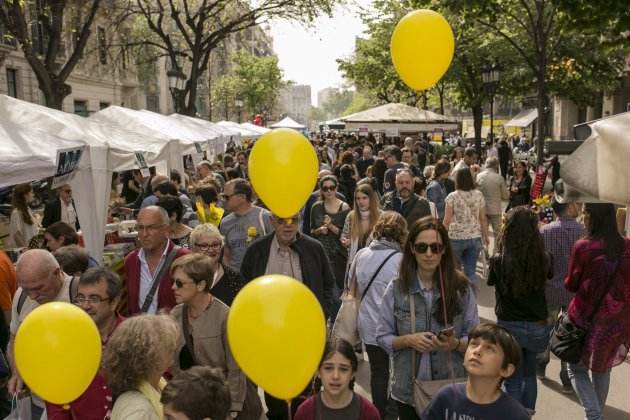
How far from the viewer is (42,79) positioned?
1297 centimetres

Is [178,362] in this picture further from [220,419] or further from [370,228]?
[370,228]

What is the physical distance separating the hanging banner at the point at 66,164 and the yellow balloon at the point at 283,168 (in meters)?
2.79

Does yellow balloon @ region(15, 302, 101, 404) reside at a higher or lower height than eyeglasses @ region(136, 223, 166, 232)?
lower

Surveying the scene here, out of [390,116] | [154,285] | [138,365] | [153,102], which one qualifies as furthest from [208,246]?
[153,102]

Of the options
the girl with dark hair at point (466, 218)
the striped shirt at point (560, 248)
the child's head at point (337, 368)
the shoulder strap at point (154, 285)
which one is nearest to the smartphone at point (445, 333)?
the child's head at point (337, 368)

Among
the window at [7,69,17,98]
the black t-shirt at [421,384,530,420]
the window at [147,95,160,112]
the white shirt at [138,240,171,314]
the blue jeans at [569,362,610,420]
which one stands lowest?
the blue jeans at [569,362,610,420]

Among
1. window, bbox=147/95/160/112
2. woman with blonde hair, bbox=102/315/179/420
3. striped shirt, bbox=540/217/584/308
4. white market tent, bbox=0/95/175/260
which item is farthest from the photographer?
window, bbox=147/95/160/112

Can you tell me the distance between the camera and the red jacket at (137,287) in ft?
13.2

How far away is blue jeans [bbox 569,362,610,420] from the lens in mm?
4141

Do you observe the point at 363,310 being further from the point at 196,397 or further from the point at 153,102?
the point at 153,102

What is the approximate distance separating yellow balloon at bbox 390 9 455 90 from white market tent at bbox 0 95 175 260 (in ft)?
12.5

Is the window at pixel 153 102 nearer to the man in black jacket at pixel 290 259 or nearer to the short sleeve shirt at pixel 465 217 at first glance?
the short sleeve shirt at pixel 465 217

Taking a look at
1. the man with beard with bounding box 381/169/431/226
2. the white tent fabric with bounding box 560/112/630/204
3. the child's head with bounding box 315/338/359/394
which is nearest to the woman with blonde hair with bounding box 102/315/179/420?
the child's head with bounding box 315/338/359/394

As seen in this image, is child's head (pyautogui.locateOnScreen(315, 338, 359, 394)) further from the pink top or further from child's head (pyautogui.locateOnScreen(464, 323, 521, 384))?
the pink top
